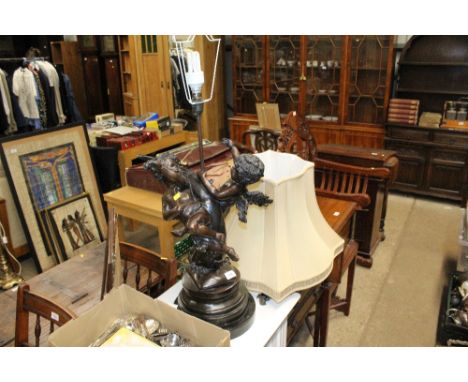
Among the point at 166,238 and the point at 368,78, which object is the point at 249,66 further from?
the point at 166,238

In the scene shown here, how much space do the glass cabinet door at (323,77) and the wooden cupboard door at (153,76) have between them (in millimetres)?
1736

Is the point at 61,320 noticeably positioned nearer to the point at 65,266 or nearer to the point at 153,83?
the point at 65,266

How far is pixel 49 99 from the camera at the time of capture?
4086 mm

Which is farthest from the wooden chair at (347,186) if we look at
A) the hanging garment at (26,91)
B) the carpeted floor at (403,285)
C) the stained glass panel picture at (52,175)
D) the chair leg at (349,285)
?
the hanging garment at (26,91)

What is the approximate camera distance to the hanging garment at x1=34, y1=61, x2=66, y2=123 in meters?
3.97

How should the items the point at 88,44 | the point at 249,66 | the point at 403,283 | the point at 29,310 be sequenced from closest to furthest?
1. the point at 29,310
2. the point at 403,283
3. the point at 249,66
4. the point at 88,44

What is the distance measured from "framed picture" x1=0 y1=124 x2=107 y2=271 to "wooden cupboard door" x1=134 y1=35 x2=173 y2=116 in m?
2.40

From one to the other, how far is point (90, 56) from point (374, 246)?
5292mm

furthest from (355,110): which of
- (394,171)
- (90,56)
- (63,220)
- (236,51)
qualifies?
(90,56)

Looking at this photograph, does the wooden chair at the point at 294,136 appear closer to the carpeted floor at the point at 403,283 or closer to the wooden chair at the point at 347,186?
the wooden chair at the point at 347,186

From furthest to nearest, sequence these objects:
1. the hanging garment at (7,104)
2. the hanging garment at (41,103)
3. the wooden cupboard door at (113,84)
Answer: the wooden cupboard door at (113,84) → the hanging garment at (41,103) → the hanging garment at (7,104)

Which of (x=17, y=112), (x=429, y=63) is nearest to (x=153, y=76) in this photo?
(x=17, y=112)

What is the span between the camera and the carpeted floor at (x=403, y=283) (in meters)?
2.18

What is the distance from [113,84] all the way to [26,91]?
2782 mm
